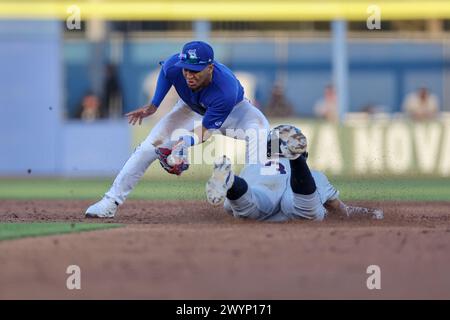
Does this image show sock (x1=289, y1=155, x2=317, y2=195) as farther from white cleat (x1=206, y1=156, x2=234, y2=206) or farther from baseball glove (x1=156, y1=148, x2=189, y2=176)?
baseball glove (x1=156, y1=148, x2=189, y2=176)

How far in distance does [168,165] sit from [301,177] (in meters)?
1.33

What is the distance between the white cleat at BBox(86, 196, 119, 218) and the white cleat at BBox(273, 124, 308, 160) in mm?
2148

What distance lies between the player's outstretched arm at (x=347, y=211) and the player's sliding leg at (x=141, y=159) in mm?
1561

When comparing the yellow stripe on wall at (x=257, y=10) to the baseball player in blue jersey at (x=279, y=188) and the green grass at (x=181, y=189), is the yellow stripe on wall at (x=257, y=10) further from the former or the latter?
the baseball player in blue jersey at (x=279, y=188)

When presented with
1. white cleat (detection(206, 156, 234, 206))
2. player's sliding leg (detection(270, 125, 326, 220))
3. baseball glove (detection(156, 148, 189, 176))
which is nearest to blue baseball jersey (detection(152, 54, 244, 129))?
baseball glove (detection(156, 148, 189, 176))

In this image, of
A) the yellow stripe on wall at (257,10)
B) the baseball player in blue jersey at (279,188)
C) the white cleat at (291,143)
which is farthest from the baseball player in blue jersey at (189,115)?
the yellow stripe on wall at (257,10)

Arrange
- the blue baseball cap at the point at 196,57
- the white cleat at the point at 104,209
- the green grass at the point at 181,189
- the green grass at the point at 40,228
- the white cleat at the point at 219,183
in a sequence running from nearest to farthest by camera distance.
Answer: the white cleat at the point at 219,183
the green grass at the point at 40,228
the blue baseball cap at the point at 196,57
the white cleat at the point at 104,209
the green grass at the point at 181,189

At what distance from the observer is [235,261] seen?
276 inches

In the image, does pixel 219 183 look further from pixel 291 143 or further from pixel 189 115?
pixel 189 115

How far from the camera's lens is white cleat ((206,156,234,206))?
8156 mm

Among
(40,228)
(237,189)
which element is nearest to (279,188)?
(237,189)

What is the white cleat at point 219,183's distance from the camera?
816cm

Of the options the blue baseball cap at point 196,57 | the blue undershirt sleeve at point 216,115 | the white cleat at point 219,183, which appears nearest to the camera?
the white cleat at point 219,183
